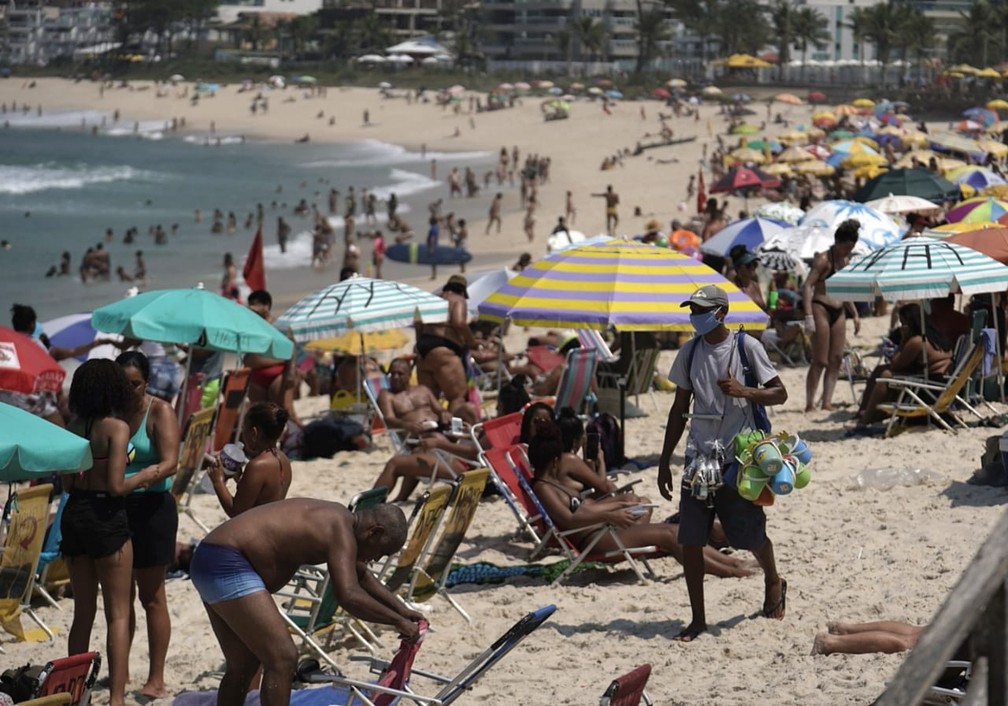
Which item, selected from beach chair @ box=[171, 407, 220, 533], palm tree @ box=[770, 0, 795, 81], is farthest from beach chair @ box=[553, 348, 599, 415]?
palm tree @ box=[770, 0, 795, 81]

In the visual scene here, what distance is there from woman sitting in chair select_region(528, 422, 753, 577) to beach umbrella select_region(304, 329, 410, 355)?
348 centimetres

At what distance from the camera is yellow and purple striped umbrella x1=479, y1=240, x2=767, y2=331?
788 centimetres

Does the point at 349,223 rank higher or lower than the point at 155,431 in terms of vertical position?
lower

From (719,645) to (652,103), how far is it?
221ft

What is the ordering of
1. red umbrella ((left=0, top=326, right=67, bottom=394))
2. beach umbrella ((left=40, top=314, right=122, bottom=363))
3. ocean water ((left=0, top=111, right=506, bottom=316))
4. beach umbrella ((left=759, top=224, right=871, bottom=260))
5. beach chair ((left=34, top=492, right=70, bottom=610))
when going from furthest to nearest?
ocean water ((left=0, top=111, right=506, bottom=316)), beach umbrella ((left=759, top=224, right=871, bottom=260)), beach umbrella ((left=40, top=314, right=122, bottom=363)), red umbrella ((left=0, top=326, right=67, bottom=394)), beach chair ((left=34, top=492, right=70, bottom=610))

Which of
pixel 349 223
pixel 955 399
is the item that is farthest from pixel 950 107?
pixel 955 399

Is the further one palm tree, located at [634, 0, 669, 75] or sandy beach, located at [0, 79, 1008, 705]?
palm tree, located at [634, 0, 669, 75]

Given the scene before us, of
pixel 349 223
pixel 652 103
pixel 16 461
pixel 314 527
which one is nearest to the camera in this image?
pixel 314 527

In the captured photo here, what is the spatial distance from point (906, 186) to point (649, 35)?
80.7 m

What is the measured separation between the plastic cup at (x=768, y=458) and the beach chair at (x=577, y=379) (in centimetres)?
382

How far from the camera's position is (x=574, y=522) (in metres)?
6.39

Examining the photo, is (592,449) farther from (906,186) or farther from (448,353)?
(906,186)

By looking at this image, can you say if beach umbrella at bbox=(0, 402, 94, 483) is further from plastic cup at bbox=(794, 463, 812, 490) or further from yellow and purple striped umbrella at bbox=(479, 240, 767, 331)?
yellow and purple striped umbrella at bbox=(479, 240, 767, 331)

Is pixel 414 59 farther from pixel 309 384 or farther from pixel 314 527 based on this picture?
pixel 314 527
